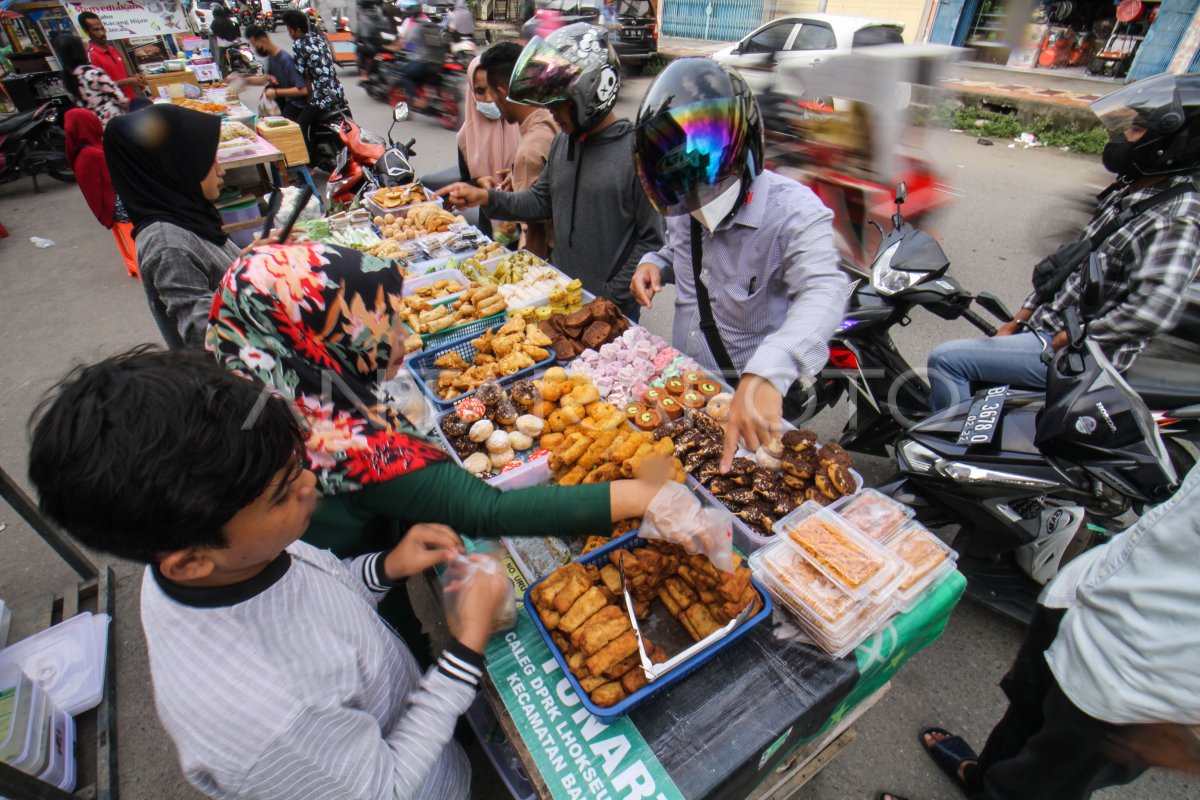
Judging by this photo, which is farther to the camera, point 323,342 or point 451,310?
point 451,310

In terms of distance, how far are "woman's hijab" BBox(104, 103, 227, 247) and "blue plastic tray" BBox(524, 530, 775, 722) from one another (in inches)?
109

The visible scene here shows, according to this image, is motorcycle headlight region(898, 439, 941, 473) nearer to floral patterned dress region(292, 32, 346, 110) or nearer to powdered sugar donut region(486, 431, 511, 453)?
→ powdered sugar donut region(486, 431, 511, 453)

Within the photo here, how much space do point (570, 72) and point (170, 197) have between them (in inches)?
85.1

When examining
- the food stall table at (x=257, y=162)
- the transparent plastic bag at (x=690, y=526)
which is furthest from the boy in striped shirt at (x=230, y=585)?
the food stall table at (x=257, y=162)

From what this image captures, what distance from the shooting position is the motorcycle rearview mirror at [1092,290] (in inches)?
101

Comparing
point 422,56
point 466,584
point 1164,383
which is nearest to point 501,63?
point 466,584

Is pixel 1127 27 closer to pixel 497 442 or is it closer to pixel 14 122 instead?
pixel 497 442

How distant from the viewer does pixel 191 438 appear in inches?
37.7

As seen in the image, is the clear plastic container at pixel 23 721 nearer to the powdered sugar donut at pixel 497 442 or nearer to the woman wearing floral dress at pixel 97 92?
the powdered sugar donut at pixel 497 442

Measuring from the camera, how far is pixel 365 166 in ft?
23.1

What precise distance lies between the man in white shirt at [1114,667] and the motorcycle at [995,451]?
0.79 metres

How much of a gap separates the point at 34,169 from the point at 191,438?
13514 mm

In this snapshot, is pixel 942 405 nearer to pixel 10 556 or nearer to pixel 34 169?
pixel 10 556

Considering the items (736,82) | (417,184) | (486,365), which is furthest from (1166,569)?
(417,184)
